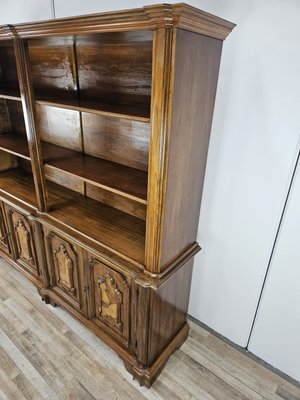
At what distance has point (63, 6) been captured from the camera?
1.77 meters

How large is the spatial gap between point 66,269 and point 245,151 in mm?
1331

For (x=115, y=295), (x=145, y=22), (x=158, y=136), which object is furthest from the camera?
(x=115, y=295)

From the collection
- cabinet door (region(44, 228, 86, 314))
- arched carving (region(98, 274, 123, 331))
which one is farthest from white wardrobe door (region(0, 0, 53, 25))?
arched carving (region(98, 274, 123, 331))

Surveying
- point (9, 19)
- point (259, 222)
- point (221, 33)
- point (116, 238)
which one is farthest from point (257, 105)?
point (9, 19)

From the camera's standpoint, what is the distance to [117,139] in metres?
1.69

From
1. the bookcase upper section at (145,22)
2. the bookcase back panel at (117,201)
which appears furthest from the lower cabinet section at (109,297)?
the bookcase upper section at (145,22)

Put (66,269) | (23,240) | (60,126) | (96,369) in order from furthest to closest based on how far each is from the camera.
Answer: (23,240), (60,126), (66,269), (96,369)

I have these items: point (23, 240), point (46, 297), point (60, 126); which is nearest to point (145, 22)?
point (60, 126)

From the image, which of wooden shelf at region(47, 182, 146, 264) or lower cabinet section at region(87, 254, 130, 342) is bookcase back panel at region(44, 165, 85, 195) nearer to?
wooden shelf at region(47, 182, 146, 264)

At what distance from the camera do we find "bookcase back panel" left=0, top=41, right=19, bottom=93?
214 cm

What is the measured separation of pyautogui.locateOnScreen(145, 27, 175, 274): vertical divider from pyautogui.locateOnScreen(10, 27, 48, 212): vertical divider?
0.86m

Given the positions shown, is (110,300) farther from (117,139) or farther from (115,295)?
(117,139)

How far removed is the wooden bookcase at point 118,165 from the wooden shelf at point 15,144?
0.05ft

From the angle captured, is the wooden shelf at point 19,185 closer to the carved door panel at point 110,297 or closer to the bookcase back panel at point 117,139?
the bookcase back panel at point 117,139
